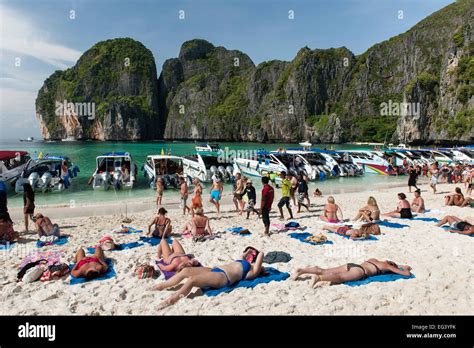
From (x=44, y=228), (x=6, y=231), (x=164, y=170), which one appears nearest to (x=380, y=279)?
(x=44, y=228)

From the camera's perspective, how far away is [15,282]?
5562mm

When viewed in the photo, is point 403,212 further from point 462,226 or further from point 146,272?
point 146,272

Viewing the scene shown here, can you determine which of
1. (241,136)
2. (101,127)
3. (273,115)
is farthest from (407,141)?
(101,127)

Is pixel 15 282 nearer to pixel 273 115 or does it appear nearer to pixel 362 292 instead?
pixel 362 292

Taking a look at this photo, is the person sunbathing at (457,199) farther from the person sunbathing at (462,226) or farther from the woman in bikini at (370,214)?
the woman in bikini at (370,214)

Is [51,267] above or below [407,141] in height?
below

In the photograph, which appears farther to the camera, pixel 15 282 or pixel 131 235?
pixel 131 235

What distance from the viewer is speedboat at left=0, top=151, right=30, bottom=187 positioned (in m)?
18.8

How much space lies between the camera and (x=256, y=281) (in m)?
Answer: 5.51

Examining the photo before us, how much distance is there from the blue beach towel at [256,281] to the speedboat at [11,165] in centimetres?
1837

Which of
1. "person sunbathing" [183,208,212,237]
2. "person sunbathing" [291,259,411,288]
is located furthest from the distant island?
"person sunbathing" [183,208,212,237]

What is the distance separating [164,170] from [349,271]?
650 inches

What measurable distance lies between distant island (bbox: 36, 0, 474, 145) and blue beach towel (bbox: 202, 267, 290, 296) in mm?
74533
